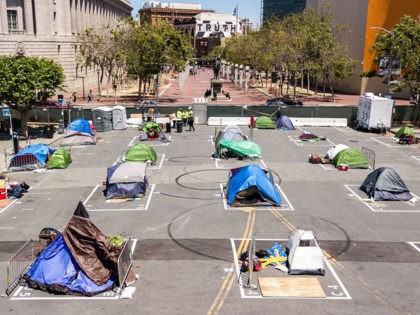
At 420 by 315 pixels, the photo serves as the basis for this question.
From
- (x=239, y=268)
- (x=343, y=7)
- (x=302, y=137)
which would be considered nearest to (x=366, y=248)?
(x=239, y=268)

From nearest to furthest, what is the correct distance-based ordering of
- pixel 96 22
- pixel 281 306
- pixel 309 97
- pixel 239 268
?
pixel 281 306
pixel 239 268
pixel 309 97
pixel 96 22

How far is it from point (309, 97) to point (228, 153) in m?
44.5

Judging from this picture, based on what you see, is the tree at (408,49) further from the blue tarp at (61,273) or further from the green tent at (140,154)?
the blue tarp at (61,273)

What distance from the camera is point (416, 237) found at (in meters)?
18.8

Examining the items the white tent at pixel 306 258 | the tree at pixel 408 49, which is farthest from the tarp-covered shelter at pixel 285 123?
the white tent at pixel 306 258

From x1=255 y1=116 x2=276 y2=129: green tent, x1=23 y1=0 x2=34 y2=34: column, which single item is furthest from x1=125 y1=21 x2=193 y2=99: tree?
x1=255 y1=116 x2=276 y2=129: green tent

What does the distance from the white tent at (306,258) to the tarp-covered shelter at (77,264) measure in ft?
18.2

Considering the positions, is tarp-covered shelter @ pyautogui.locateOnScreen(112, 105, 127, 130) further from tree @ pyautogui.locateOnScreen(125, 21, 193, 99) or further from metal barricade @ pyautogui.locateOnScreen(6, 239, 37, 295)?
metal barricade @ pyautogui.locateOnScreen(6, 239, 37, 295)

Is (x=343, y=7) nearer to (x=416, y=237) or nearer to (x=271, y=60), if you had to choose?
(x=271, y=60)

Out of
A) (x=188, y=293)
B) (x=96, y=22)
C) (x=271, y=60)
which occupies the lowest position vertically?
(x=188, y=293)

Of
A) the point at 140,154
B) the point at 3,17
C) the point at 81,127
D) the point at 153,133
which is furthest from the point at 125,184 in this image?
the point at 3,17

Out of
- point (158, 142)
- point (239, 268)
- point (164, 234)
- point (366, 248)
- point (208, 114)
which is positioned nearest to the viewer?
point (239, 268)

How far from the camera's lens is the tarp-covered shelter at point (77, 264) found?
47.7ft

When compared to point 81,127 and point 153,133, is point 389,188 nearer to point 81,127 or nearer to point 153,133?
point 153,133
